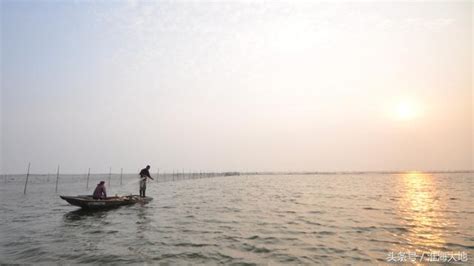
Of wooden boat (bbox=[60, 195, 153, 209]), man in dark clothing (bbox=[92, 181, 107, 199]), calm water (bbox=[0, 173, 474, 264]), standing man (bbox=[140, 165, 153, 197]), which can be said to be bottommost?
calm water (bbox=[0, 173, 474, 264])

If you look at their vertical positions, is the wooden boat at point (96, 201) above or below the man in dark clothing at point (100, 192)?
below

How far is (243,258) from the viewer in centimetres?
962

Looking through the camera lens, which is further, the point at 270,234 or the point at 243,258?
the point at 270,234

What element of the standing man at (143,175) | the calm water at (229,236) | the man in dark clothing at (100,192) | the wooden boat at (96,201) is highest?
the standing man at (143,175)

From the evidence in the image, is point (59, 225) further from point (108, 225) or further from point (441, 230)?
point (441, 230)

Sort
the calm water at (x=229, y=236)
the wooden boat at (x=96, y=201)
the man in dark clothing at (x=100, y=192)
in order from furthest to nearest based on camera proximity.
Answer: the man in dark clothing at (x=100, y=192), the wooden boat at (x=96, y=201), the calm water at (x=229, y=236)

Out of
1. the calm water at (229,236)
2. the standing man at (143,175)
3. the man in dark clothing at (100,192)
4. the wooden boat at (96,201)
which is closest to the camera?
the calm water at (229,236)

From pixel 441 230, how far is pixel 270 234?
28.0 ft

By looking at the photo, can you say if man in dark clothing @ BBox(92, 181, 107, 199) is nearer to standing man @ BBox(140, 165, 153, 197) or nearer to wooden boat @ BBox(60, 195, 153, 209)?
wooden boat @ BBox(60, 195, 153, 209)

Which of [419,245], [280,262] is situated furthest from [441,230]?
[280,262]

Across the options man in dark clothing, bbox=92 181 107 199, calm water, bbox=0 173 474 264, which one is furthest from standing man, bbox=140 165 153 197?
calm water, bbox=0 173 474 264

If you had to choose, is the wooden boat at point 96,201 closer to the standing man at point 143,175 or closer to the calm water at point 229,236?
the calm water at point 229,236

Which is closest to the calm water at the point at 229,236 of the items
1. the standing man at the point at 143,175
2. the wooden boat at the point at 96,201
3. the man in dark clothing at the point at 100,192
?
the wooden boat at the point at 96,201

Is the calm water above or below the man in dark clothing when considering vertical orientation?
below
